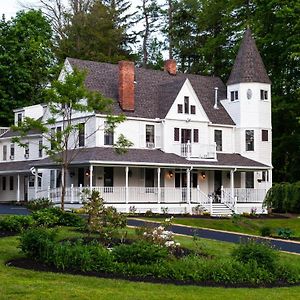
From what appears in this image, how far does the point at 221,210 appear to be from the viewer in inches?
1608

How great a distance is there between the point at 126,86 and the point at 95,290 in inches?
1162

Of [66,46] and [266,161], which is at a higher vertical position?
[66,46]

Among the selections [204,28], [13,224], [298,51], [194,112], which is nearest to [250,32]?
[298,51]

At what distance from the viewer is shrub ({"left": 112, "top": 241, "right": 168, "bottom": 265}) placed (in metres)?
15.3

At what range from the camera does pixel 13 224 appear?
2161 cm

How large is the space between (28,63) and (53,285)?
4899 cm

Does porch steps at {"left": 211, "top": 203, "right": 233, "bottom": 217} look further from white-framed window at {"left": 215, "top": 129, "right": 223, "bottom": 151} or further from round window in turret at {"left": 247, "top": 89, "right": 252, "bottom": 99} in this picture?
round window in turret at {"left": 247, "top": 89, "right": 252, "bottom": 99}

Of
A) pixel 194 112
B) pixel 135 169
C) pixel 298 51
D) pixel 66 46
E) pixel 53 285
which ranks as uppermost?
pixel 66 46

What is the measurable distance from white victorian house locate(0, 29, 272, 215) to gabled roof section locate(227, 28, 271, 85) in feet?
0.23

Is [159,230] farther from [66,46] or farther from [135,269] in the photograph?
[66,46]

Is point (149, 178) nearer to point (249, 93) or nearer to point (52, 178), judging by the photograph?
point (52, 178)

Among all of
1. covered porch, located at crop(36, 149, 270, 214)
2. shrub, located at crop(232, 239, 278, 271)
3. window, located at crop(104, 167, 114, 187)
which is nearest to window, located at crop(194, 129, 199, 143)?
covered porch, located at crop(36, 149, 270, 214)

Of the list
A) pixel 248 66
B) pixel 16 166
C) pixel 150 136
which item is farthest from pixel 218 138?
pixel 16 166

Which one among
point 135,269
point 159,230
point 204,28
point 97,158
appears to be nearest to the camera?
point 135,269
